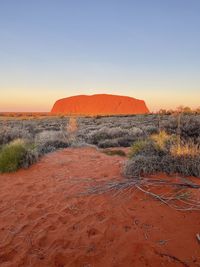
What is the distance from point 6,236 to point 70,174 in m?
2.90

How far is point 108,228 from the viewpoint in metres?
4.34

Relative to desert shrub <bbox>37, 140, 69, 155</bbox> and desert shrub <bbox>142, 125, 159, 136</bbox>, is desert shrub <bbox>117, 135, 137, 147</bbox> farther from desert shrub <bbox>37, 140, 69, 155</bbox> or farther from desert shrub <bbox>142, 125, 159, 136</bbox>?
desert shrub <bbox>37, 140, 69, 155</bbox>

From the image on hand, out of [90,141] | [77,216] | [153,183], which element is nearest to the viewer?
[77,216]

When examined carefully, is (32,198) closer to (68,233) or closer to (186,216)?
(68,233)

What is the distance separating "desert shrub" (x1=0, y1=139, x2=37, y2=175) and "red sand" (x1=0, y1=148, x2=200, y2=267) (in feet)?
Answer: 5.50

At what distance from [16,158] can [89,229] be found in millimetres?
4723

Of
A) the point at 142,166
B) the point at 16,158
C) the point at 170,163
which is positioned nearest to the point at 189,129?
the point at 170,163

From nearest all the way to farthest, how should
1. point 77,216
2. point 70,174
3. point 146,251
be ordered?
1. point 146,251
2. point 77,216
3. point 70,174

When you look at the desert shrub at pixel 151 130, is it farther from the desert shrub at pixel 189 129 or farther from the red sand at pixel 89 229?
the red sand at pixel 89 229

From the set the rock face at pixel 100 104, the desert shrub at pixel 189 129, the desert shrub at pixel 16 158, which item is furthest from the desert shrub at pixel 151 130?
the rock face at pixel 100 104

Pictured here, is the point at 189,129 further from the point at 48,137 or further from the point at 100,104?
the point at 100,104

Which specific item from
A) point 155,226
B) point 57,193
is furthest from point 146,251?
point 57,193

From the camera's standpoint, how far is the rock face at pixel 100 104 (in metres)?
136

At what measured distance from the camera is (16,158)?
8.41 m
